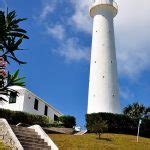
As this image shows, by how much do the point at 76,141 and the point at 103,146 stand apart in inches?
70.7

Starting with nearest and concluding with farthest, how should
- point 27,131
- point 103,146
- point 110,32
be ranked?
1. point 27,131
2. point 103,146
3. point 110,32

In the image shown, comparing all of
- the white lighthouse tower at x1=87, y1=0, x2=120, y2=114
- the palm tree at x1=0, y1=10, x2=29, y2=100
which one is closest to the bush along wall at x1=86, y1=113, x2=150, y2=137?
the white lighthouse tower at x1=87, y1=0, x2=120, y2=114

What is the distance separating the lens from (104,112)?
4238 cm

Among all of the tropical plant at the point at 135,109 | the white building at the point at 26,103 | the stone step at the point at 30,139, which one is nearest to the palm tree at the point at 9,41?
the stone step at the point at 30,139

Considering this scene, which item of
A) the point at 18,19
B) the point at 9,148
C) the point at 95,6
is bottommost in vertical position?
the point at 9,148

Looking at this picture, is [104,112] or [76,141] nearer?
[76,141]

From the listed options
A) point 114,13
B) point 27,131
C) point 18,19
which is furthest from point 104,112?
point 18,19

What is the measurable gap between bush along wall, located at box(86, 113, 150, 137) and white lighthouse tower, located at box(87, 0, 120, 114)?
6.55ft

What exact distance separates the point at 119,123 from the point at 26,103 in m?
15.3

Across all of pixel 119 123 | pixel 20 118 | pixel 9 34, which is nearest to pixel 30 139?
pixel 9 34

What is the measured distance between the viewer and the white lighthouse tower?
1748 inches

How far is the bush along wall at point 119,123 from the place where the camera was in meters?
41.2

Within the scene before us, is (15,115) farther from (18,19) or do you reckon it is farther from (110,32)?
(18,19)

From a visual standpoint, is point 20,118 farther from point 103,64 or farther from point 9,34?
point 9,34
